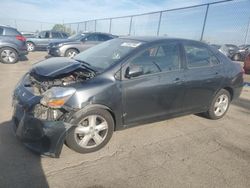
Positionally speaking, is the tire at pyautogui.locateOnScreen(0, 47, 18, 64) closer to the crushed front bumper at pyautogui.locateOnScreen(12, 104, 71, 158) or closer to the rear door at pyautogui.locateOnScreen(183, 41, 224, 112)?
the crushed front bumper at pyautogui.locateOnScreen(12, 104, 71, 158)

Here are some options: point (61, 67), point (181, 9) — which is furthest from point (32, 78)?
point (181, 9)

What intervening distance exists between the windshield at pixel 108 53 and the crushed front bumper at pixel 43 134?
3.79 ft

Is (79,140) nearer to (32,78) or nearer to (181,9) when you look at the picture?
(32,78)

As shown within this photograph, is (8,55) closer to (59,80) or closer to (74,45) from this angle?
(74,45)

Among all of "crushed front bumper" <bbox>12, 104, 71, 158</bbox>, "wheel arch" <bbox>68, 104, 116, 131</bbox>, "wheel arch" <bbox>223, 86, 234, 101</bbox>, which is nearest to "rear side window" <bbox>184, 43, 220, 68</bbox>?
"wheel arch" <bbox>223, 86, 234, 101</bbox>

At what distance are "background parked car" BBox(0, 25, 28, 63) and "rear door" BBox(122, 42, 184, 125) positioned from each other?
9.50 m

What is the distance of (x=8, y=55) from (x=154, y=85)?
987cm

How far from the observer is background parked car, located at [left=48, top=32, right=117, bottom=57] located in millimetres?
12797

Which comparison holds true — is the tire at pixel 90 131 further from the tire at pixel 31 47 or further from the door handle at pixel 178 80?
the tire at pixel 31 47

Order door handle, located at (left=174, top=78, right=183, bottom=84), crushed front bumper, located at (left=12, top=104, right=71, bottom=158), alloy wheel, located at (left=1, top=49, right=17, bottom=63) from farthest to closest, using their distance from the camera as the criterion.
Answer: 1. alloy wheel, located at (left=1, top=49, right=17, bottom=63)
2. door handle, located at (left=174, top=78, right=183, bottom=84)
3. crushed front bumper, located at (left=12, top=104, right=71, bottom=158)

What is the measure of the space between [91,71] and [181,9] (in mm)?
13042

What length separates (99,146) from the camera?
11.7 ft

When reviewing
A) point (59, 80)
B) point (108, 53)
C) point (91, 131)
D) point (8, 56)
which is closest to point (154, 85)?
point (108, 53)

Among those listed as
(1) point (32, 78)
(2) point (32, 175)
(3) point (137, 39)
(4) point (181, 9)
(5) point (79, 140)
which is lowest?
(2) point (32, 175)
